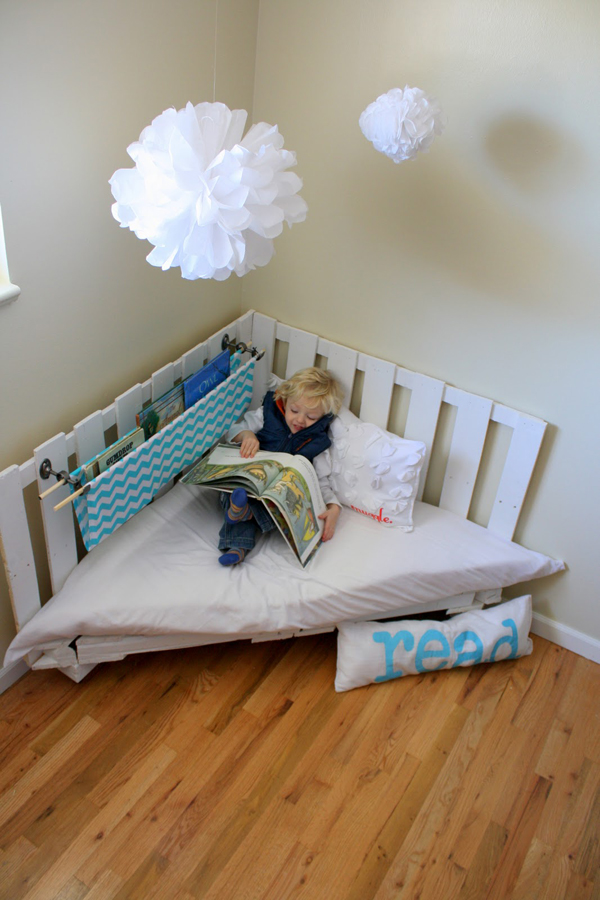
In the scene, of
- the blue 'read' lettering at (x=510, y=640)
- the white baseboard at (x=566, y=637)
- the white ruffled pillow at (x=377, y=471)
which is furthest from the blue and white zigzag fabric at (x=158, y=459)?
the white baseboard at (x=566, y=637)

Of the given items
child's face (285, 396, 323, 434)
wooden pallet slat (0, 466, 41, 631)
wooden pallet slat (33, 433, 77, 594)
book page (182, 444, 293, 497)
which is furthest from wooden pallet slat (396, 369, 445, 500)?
wooden pallet slat (0, 466, 41, 631)

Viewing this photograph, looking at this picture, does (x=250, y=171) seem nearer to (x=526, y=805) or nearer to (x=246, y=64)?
(x=246, y=64)

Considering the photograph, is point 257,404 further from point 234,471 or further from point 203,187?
point 203,187

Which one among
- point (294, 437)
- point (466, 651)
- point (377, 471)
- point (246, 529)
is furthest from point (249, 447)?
point (466, 651)

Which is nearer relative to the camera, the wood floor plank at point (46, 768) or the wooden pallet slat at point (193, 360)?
the wood floor plank at point (46, 768)

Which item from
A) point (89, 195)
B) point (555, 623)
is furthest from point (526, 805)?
point (89, 195)

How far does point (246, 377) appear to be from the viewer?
2266 mm

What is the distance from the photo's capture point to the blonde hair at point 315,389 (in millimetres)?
2141

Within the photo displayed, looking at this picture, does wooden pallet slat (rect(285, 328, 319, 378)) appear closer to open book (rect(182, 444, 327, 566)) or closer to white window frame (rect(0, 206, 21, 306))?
open book (rect(182, 444, 327, 566))

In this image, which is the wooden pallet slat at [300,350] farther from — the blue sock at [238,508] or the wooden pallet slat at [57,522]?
the wooden pallet slat at [57,522]

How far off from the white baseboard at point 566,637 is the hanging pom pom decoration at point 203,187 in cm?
153

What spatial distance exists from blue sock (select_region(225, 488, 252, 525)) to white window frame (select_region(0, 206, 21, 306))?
0.71 metres

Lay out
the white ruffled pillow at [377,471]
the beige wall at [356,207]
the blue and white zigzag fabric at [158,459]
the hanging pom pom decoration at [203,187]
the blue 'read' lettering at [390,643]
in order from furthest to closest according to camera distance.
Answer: the white ruffled pillow at [377,471] → the blue 'read' lettering at [390,643] → the blue and white zigzag fabric at [158,459] → the beige wall at [356,207] → the hanging pom pom decoration at [203,187]

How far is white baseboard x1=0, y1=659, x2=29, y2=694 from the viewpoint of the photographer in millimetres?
1911
